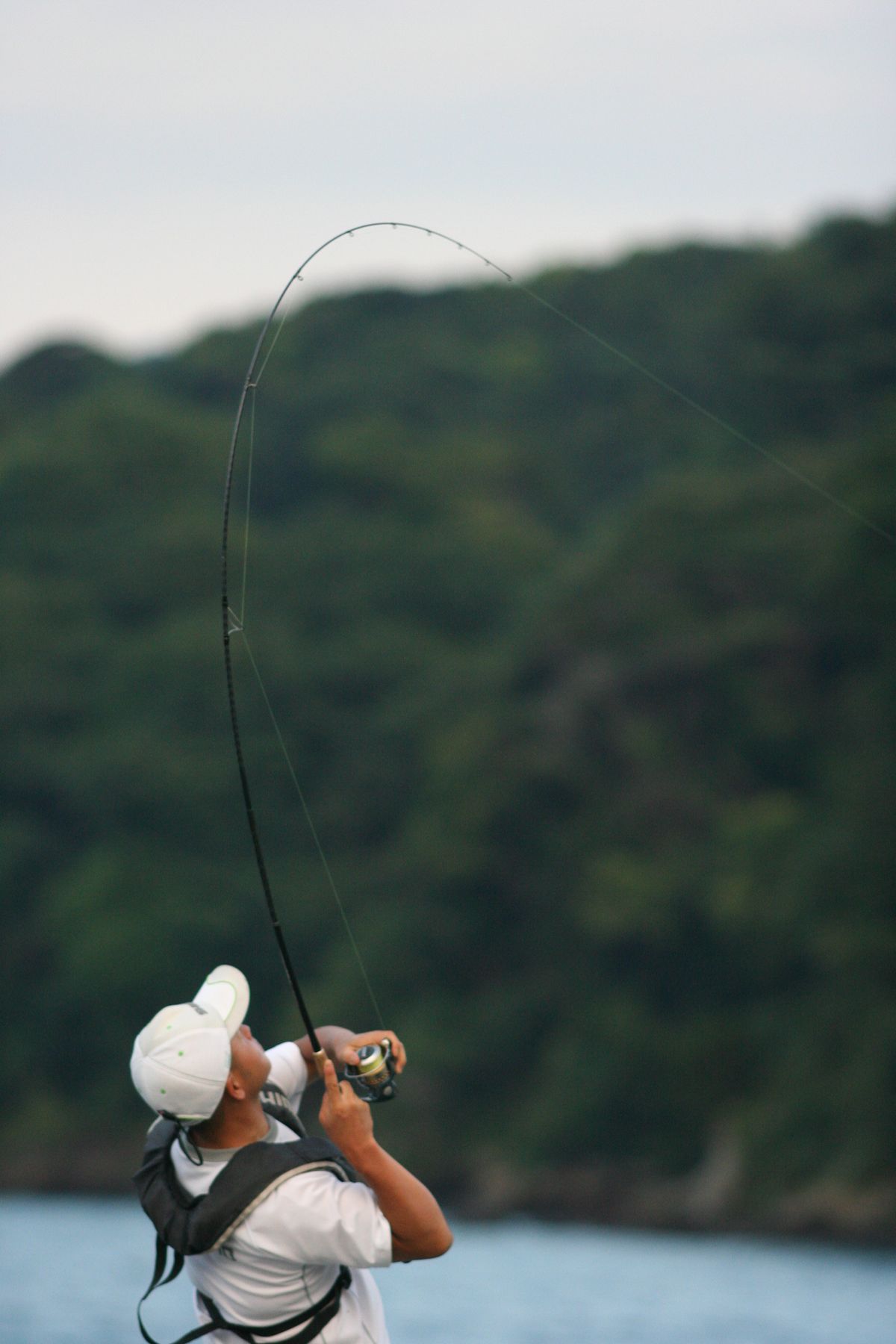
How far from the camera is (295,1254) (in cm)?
275

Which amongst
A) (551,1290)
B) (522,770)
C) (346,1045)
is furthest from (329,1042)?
(522,770)

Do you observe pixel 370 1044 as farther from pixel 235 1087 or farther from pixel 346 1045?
pixel 235 1087

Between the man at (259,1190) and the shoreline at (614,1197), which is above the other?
the man at (259,1190)

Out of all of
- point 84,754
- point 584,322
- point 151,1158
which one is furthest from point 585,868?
point 151,1158

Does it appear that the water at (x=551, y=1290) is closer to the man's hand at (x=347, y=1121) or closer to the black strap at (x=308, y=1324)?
the black strap at (x=308, y=1324)

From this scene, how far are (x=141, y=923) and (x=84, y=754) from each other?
3.98m

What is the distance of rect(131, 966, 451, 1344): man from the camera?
271 centimetres

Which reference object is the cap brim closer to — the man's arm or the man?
the man

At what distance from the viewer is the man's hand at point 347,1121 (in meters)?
2.68

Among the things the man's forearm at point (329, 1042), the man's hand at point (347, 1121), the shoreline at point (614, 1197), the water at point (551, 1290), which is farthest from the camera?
the shoreline at point (614, 1197)

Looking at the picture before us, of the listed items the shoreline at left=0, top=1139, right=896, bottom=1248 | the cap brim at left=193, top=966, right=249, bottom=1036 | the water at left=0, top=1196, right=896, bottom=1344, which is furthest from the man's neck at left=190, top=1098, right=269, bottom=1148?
the shoreline at left=0, top=1139, right=896, bottom=1248

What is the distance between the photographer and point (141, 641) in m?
36.4

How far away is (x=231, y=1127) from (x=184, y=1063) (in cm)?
16

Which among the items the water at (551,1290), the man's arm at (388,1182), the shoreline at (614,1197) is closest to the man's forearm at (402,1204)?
the man's arm at (388,1182)
